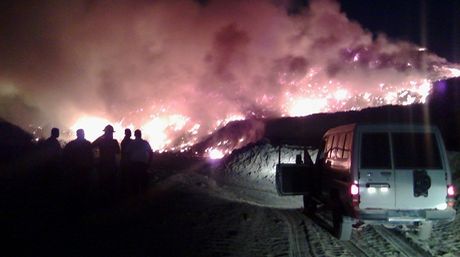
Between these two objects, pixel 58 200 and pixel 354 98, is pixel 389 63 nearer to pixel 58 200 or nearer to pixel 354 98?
pixel 354 98

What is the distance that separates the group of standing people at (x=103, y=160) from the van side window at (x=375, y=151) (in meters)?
5.67

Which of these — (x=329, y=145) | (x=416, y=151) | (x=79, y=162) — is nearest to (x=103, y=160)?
(x=79, y=162)

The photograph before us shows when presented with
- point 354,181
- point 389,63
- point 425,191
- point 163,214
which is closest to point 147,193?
point 163,214

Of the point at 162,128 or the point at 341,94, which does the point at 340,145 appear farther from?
the point at 162,128

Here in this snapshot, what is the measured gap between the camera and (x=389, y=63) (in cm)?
9212

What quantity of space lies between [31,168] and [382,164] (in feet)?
30.6

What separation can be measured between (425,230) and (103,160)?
7604mm

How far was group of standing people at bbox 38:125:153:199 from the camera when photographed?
11516 millimetres

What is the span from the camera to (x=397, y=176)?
9.23 meters

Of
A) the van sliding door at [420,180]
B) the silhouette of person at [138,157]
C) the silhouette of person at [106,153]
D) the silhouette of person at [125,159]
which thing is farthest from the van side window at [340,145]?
the silhouette of person at [106,153]

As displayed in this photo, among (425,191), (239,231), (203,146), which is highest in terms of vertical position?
(203,146)

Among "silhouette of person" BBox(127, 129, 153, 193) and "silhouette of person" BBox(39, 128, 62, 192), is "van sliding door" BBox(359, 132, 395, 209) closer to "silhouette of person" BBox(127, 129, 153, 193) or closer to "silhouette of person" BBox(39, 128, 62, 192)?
"silhouette of person" BBox(127, 129, 153, 193)

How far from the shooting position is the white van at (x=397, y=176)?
9234 mm

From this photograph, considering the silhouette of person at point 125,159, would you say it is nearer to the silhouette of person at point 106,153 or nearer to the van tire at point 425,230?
the silhouette of person at point 106,153
